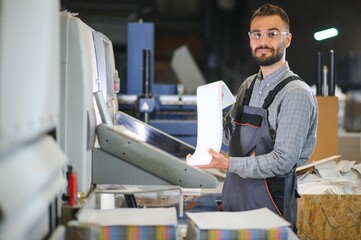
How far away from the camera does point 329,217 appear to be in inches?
141

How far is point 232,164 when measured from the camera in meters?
2.47

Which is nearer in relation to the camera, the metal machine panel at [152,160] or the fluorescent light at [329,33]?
the metal machine panel at [152,160]

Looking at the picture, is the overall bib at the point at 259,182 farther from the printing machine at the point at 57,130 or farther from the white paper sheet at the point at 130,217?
the white paper sheet at the point at 130,217

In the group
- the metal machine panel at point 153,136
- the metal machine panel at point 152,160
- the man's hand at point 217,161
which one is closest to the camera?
the metal machine panel at point 152,160

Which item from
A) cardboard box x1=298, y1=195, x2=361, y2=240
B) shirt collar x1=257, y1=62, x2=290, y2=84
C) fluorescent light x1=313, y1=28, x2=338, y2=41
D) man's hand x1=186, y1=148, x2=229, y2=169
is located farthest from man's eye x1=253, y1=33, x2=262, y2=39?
fluorescent light x1=313, y1=28, x2=338, y2=41

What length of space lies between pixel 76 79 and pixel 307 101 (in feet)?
3.25

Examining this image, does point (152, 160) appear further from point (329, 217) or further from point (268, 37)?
point (329, 217)

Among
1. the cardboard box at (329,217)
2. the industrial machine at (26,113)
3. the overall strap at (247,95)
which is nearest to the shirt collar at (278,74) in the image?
the overall strap at (247,95)

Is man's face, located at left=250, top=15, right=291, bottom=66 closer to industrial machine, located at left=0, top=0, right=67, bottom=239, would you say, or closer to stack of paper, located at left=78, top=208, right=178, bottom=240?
stack of paper, located at left=78, top=208, right=178, bottom=240

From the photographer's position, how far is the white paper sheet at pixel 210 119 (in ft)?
8.06

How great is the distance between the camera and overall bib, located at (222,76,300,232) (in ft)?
8.45

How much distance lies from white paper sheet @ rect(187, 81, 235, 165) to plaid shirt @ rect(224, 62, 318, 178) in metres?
0.11

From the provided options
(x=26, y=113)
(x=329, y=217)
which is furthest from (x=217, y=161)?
(x=329, y=217)

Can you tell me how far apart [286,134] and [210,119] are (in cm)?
31
